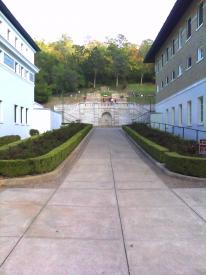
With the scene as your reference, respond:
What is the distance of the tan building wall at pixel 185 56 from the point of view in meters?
24.2

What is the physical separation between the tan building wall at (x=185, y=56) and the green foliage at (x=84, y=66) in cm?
4249

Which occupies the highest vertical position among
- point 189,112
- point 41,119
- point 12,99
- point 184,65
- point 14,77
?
point 184,65

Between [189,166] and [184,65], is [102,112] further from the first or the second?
[189,166]

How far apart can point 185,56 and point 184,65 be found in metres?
0.62

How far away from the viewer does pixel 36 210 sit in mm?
8883

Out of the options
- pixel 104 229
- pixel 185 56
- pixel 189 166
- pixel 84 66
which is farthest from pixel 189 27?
pixel 84 66

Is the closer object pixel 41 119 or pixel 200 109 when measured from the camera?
pixel 200 109

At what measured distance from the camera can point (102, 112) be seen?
68438mm

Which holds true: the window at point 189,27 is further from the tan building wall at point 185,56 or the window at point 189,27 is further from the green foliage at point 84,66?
the green foliage at point 84,66

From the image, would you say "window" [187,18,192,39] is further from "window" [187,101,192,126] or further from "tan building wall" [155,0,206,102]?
"window" [187,101,192,126]

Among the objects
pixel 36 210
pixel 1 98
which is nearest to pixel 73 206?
A: pixel 36 210

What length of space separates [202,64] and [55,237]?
19.0 meters

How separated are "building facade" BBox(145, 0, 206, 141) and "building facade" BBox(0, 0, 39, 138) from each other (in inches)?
454

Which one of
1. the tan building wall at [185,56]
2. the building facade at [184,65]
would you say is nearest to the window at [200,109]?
the building facade at [184,65]
